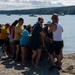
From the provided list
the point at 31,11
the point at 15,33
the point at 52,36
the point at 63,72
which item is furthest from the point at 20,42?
the point at 31,11

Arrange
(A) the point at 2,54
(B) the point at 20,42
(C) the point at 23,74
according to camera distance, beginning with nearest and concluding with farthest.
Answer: (C) the point at 23,74
(B) the point at 20,42
(A) the point at 2,54

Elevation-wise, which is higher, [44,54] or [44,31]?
[44,31]

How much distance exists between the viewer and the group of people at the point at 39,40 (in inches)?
411

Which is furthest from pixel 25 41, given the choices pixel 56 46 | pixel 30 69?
pixel 56 46

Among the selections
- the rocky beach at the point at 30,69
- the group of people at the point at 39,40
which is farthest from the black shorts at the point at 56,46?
the rocky beach at the point at 30,69

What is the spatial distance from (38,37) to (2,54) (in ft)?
13.3

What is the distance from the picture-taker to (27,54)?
40.1ft

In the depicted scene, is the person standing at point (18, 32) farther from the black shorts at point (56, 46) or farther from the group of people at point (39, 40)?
the black shorts at point (56, 46)

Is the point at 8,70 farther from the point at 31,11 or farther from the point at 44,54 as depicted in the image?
the point at 31,11

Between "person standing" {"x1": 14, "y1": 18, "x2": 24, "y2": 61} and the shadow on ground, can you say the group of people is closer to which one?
"person standing" {"x1": 14, "y1": 18, "x2": 24, "y2": 61}

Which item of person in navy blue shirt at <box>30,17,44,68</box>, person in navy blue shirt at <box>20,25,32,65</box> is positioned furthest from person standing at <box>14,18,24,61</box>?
person in navy blue shirt at <box>30,17,44,68</box>

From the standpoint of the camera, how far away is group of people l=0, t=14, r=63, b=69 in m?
10.4

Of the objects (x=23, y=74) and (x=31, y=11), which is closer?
(x=23, y=74)

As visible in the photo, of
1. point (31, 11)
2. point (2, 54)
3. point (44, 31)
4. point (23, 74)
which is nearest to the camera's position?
point (23, 74)
